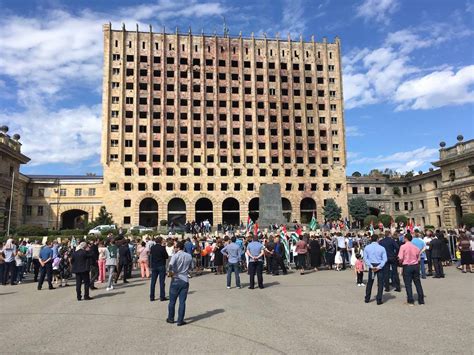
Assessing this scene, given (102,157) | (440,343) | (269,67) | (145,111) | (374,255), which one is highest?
(269,67)

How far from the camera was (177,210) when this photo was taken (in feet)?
199

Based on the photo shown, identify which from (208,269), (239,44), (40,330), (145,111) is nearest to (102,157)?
(145,111)

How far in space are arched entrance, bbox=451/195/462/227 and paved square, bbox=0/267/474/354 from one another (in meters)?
38.5

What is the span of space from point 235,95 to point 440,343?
199 ft

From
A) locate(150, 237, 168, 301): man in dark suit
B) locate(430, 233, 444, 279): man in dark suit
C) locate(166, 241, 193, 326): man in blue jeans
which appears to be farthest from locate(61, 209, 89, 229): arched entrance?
locate(166, 241, 193, 326): man in blue jeans

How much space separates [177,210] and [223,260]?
4319 centimetres

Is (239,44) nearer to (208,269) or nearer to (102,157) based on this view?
(102,157)

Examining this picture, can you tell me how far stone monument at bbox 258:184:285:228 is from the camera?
119 feet

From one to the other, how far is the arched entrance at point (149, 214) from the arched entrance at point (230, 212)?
37.3 feet

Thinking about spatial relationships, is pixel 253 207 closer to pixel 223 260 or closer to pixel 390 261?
pixel 223 260

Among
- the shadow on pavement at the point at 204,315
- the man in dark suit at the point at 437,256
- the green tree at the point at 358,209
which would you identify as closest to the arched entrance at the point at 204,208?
the green tree at the point at 358,209

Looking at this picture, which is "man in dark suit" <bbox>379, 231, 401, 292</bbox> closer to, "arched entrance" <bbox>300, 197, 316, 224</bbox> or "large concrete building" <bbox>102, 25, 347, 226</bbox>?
"large concrete building" <bbox>102, 25, 347, 226</bbox>

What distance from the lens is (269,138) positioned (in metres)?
63.8

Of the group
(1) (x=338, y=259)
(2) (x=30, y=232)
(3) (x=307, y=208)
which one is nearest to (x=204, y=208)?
(3) (x=307, y=208)
